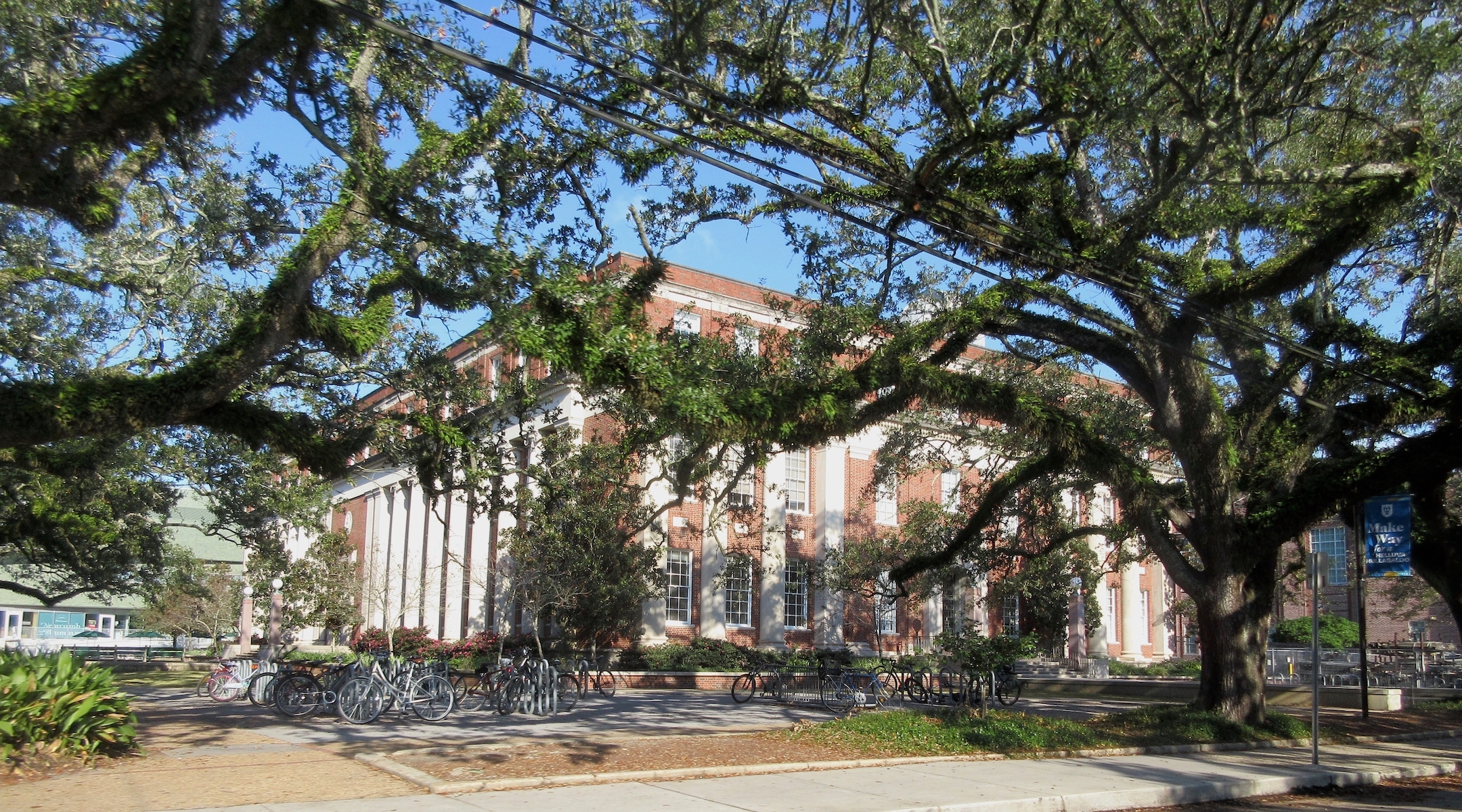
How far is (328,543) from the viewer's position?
3494cm

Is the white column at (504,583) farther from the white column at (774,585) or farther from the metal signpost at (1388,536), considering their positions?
the metal signpost at (1388,536)

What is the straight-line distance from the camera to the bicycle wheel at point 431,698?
16.8 metres

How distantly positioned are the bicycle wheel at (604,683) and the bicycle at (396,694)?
651cm

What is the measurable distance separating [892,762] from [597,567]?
14983mm

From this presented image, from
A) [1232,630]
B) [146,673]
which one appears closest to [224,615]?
[146,673]

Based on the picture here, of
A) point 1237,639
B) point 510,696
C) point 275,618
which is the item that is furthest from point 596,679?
point 1237,639

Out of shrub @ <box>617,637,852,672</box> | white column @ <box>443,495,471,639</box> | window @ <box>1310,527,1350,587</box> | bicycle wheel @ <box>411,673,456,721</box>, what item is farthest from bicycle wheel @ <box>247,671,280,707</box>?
window @ <box>1310,527,1350,587</box>

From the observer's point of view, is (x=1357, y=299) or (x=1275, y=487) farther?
(x=1357, y=299)

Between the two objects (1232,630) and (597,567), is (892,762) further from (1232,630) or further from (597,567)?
(597,567)

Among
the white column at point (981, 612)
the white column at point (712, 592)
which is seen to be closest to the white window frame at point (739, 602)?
the white column at point (712, 592)

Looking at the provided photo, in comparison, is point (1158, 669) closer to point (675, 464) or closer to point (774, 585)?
point (774, 585)

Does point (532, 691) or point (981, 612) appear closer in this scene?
point (532, 691)

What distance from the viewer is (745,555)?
26891 millimetres

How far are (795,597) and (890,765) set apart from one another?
24.7 metres
